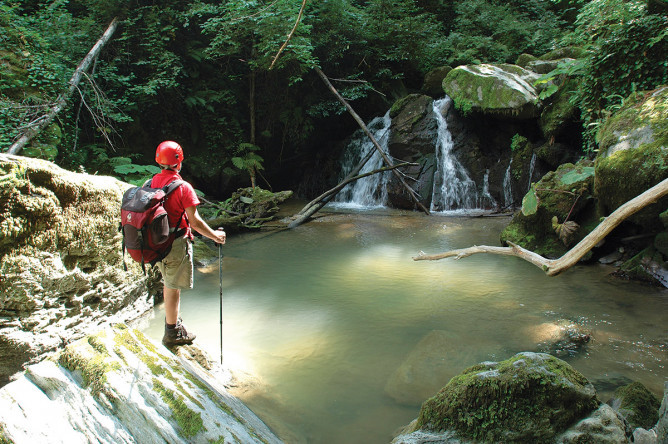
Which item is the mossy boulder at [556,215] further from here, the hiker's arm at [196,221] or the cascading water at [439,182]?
the hiker's arm at [196,221]

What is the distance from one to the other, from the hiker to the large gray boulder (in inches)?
34.5

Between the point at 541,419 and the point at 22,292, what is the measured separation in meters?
3.75

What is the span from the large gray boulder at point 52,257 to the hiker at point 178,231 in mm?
877

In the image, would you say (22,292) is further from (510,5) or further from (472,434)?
(510,5)

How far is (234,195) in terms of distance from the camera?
9.93 meters

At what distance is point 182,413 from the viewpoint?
6.40 ft

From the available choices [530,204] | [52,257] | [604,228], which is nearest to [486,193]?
[530,204]

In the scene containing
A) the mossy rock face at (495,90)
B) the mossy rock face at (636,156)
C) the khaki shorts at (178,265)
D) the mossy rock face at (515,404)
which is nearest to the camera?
the mossy rock face at (515,404)

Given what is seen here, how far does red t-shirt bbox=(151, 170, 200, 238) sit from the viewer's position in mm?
3039

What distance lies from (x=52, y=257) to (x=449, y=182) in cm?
1012

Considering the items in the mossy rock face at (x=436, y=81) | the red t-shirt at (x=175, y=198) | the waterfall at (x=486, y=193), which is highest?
the mossy rock face at (x=436, y=81)

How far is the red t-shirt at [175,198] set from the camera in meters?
3.04

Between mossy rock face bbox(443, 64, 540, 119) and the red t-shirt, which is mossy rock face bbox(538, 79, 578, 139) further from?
the red t-shirt

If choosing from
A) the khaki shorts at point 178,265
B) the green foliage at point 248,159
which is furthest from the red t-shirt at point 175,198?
the green foliage at point 248,159
